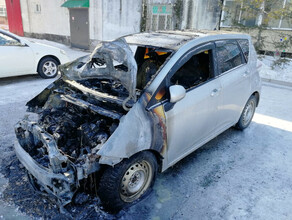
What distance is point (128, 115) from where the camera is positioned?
2607 millimetres

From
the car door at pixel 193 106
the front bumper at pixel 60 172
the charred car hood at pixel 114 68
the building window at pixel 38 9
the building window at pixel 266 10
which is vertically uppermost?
the building window at pixel 266 10

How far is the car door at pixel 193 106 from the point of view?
9.90 ft

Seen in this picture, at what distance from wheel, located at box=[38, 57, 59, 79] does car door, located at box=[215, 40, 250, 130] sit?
571cm

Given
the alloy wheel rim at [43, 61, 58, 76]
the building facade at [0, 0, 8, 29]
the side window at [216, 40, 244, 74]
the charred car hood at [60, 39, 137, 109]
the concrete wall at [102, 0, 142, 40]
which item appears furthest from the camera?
the building facade at [0, 0, 8, 29]

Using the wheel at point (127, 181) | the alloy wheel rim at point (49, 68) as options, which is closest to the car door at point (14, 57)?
the alloy wheel rim at point (49, 68)

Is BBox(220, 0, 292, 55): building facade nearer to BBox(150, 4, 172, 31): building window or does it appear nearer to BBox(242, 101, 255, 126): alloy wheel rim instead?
BBox(150, 4, 172, 31): building window

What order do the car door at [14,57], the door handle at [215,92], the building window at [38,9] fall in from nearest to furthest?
the door handle at [215,92] → the car door at [14,57] → the building window at [38,9]

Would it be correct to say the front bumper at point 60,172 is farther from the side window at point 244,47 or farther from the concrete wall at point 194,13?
the concrete wall at point 194,13

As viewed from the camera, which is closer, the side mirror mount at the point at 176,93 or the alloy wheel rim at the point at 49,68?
the side mirror mount at the point at 176,93

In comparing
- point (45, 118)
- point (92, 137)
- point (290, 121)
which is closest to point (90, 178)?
point (92, 137)

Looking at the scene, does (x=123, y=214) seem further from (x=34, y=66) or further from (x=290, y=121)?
(x=34, y=66)

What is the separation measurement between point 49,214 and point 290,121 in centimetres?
507

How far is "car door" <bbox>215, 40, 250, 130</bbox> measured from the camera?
372cm

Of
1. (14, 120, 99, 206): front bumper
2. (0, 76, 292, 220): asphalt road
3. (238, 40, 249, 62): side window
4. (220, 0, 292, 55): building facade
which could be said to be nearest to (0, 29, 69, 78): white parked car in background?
(0, 76, 292, 220): asphalt road
